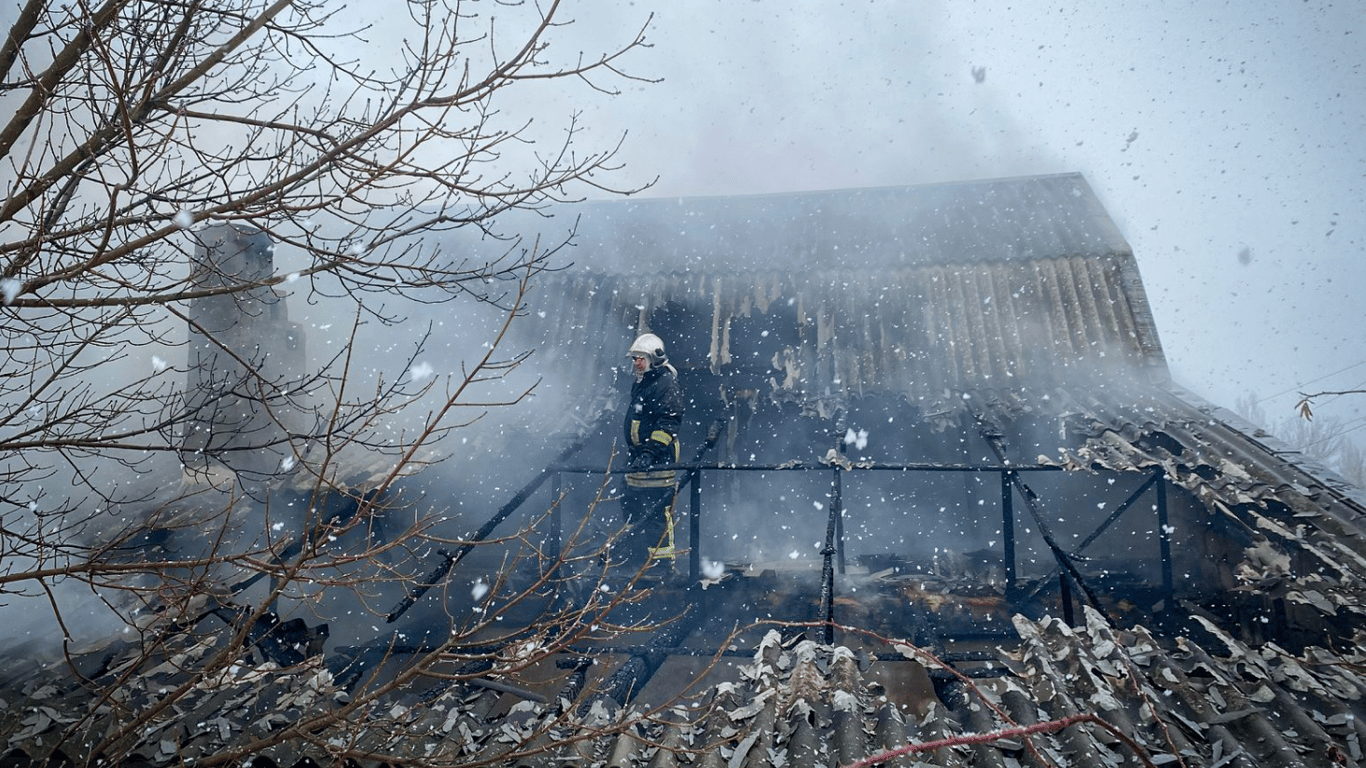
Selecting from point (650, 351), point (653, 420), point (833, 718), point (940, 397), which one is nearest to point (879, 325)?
point (940, 397)

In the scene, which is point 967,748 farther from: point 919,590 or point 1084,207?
point 1084,207

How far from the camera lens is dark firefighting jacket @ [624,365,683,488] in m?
8.12

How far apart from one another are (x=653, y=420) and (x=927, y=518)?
4.92 meters

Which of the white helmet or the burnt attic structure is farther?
the white helmet

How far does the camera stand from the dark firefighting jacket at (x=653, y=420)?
8.12 meters

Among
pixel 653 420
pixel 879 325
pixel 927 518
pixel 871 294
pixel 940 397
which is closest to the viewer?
pixel 653 420

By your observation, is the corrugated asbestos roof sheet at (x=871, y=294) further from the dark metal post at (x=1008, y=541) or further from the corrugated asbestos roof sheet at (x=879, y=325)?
the dark metal post at (x=1008, y=541)

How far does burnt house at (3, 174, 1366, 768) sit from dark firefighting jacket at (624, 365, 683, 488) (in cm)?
→ 56

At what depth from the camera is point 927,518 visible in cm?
1035

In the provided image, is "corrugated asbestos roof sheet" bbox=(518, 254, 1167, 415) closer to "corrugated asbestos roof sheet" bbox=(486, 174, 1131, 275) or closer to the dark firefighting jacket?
"corrugated asbestos roof sheet" bbox=(486, 174, 1131, 275)

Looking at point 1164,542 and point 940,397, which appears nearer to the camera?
point 1164,542

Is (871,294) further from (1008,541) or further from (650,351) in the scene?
(1008,541)

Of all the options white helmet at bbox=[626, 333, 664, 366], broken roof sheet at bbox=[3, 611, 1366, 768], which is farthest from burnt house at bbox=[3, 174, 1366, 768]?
white helmet at bbox=[626, 333, 664, 366]

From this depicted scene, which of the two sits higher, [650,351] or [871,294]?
[871,294]
